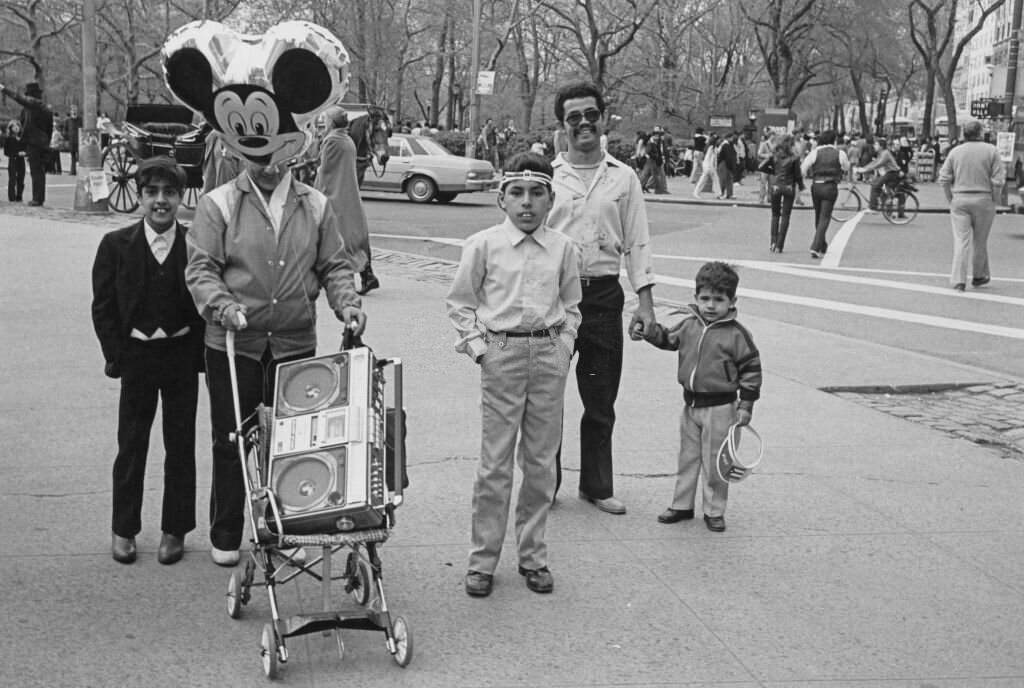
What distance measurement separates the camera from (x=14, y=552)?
533 cm

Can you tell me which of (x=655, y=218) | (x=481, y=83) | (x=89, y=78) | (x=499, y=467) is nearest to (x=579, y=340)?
(x=499, y=467)

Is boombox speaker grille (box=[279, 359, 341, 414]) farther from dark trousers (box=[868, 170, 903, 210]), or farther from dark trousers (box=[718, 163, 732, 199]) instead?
dark trousers (box=[718, 163, 732, 199])

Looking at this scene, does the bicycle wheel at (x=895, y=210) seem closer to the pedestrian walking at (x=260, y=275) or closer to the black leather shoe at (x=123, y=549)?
the pedestrian walking at (x=260, y=275)

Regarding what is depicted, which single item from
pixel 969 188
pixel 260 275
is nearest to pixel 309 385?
pixel 260 275

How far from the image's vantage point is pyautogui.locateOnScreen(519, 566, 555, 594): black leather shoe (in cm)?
505

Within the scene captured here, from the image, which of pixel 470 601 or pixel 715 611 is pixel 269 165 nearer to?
pixel 470 601

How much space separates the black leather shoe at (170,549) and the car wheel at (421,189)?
838 inches

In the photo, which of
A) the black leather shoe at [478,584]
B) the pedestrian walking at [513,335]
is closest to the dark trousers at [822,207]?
the pedestrian walking at [513,335]

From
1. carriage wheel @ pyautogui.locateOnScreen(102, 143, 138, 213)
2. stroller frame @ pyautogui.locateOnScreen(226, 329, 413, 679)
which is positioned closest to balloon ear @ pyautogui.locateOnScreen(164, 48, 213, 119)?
stroller frame @ pyautogui.locateOnScreen(226, 329, 413, 679)

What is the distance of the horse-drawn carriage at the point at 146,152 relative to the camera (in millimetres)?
20094

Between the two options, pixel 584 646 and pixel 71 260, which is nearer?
pixel 584 646

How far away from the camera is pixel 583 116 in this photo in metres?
5.77

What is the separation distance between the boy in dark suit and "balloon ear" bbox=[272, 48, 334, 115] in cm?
57

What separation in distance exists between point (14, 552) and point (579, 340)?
2.58 meters
